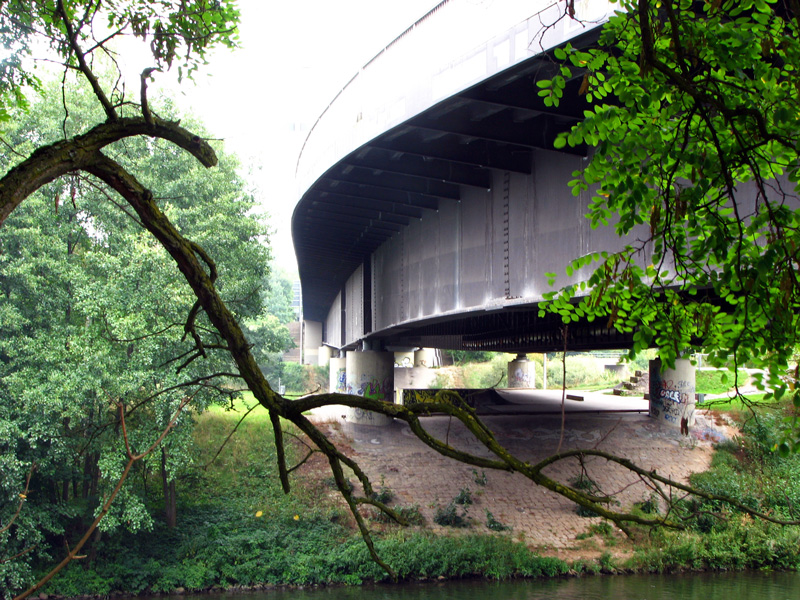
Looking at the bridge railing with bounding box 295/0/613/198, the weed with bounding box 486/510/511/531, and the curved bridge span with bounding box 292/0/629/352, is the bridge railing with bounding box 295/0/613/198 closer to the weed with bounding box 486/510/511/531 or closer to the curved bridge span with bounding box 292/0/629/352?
the curved bridge span with bounding box 292/0/629/352

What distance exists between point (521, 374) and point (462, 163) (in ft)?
151

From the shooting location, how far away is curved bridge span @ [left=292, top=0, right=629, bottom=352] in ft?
33.4

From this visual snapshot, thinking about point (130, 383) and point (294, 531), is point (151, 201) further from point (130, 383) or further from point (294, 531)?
point (294, 531)

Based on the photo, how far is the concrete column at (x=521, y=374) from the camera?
57.2m

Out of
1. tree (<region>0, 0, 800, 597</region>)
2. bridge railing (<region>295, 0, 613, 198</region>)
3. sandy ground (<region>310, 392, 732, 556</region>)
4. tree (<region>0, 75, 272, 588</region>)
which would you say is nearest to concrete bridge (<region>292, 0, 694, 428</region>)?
bridge railing (<region>295, 0, 613, 198</region>)

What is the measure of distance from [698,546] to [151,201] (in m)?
19.3

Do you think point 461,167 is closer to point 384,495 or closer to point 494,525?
point 384,495

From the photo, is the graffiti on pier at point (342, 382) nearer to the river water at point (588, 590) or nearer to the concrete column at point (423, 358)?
the river water at point (588, 590)

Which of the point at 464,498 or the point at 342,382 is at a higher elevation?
the point at 342,382

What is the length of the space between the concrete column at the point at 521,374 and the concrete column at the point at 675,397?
2837 cm

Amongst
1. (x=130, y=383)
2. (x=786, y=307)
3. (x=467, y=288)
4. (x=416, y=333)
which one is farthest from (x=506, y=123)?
(x=416, y=333)

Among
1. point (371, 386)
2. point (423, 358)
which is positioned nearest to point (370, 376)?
point (371, 386)

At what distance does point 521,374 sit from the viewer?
57.3 metres

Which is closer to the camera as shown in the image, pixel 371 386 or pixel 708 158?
pixel 708 158
